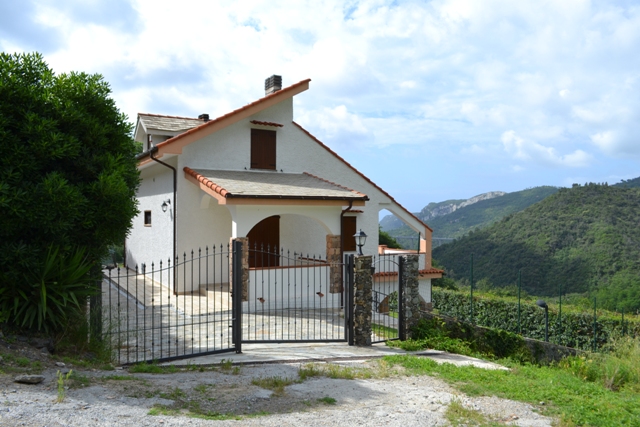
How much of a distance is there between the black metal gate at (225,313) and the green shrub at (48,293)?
0.61m

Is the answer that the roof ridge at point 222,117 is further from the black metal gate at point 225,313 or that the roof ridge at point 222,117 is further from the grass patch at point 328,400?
the grass patch at point 328,400

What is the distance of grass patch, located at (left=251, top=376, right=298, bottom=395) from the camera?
21.6ft

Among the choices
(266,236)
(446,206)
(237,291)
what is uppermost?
(446,206)

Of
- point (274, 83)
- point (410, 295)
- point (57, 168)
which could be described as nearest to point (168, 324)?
point (57, 168)

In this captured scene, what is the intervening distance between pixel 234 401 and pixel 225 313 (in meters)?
6.54

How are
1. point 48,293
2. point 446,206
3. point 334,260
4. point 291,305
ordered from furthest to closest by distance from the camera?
point 446,206, point 334,260, point 291,305, point 48,293

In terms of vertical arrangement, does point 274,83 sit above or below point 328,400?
above

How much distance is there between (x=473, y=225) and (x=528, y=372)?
271 feet

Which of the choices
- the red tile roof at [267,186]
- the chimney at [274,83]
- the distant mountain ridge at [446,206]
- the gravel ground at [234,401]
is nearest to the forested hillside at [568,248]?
the red tile roof at [267,186]

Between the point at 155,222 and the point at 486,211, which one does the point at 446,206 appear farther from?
the point at 155,222

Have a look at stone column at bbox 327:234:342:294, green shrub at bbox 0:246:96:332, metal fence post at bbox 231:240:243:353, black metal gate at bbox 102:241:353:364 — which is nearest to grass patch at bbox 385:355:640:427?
black metal gate at bbox 102:241:353:364

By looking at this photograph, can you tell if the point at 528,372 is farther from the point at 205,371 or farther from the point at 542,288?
the point at 542,288

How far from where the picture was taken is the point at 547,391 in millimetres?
6984

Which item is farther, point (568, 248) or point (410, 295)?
point (568, 248)
